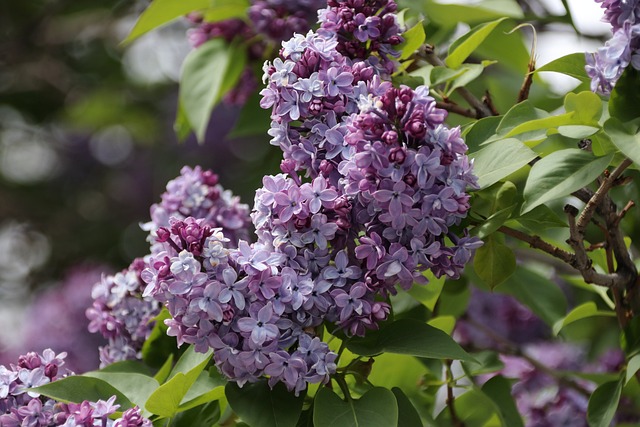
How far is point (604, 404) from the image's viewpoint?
1192 millimetres

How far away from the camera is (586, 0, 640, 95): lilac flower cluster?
98 centimetres

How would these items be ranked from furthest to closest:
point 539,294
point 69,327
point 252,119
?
point 69,327
point 252,119
point 539,294

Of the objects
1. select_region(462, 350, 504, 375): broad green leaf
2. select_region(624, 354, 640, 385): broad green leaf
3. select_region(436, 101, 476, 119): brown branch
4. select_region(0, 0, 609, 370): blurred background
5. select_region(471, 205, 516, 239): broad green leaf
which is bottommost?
select_region(0, 0, 609, 370): blurred background

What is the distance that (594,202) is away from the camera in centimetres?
103

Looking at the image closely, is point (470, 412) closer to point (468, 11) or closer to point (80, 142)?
point (468, 11)

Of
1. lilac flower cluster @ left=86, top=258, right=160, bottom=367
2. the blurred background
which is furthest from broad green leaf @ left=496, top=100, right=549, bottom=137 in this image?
the blurred background

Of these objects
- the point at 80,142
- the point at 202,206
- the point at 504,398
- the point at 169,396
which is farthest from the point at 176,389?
the point at 80,142

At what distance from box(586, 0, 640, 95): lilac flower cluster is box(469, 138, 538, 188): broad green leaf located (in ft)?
0.42

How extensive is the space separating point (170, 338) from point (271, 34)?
2.20ft

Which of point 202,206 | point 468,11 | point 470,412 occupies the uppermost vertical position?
point 468,11

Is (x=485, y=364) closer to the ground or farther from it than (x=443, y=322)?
closer to the ground

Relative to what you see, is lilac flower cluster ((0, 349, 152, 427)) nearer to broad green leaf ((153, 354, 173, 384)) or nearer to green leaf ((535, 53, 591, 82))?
broad green leaf ((153, 354, 173, 384))

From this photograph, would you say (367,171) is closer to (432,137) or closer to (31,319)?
(432,137)

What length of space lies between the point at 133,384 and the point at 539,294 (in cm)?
71
